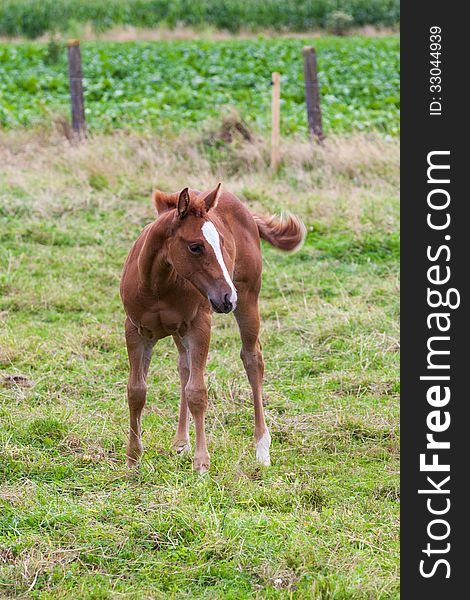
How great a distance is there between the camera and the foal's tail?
22.6ft

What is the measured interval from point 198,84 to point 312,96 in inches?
288

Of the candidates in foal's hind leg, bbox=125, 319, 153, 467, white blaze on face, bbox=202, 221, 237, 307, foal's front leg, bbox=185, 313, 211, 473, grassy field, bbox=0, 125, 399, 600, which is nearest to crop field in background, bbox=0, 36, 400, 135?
grassy field, bbox=0, 125, 399, 600

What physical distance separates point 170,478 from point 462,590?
1.78m

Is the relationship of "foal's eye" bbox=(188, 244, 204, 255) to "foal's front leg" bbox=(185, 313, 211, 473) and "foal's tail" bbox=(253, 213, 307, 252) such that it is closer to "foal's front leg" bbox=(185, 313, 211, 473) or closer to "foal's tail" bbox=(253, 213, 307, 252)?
"foal's front leg" bbox=(185, 313, 211, 473)

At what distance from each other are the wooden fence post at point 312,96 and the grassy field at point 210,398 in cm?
69

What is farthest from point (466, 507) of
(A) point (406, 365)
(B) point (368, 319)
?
(B) point (368, 319)

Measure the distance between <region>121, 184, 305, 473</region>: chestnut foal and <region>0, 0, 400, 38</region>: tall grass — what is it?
2856 centimetres

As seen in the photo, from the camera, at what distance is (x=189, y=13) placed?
34.8m

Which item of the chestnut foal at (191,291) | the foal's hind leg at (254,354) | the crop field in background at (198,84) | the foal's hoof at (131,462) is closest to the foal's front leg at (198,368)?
the chestnut foal at (191,291)

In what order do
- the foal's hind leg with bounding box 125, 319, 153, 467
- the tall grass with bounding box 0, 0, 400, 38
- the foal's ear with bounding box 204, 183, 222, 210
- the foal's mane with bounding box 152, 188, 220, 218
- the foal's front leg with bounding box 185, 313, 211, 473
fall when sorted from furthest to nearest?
1. the tall grass with bounding box 0, 0, 400, 38
2. the foal's hind leg with bounding box 125, 319, 153, 467
3. the foal's front leg with bounding box 185, 313, 211, 473
4. the foal's ear with bounding box 204, 183, 222, 210
5. the foal's mane with bounding box 152, 188, 220, 218

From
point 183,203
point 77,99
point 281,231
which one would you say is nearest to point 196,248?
point 183,203

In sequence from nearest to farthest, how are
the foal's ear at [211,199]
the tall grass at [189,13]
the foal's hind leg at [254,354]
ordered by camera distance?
1. the foal's ear at [211,199]
2. the foal's hind leg at [254,354]
3. the tall grass at [189,13]

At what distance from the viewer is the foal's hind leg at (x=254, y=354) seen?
243 inches

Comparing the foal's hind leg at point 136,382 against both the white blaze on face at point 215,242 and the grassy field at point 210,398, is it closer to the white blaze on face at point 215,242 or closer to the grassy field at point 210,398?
the grassy field at point 210,398
